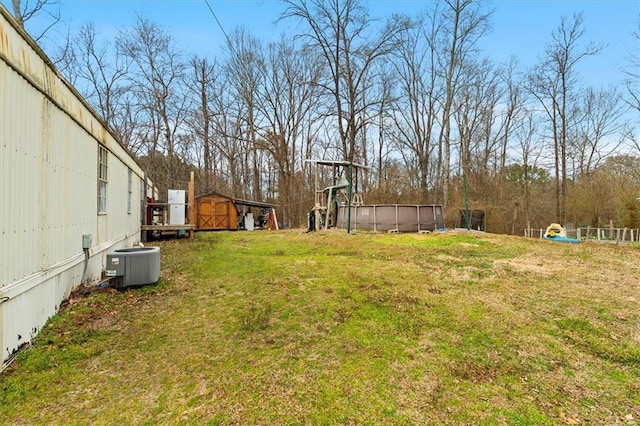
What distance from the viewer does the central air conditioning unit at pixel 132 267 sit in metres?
4.73

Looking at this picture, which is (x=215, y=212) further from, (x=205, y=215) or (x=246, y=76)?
(x=246, y=76)

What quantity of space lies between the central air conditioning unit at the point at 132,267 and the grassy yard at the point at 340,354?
20 centimetres

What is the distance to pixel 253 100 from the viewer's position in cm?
2489

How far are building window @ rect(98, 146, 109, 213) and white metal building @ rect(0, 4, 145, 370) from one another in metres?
0.32

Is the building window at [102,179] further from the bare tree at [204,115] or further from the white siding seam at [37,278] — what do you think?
the bare tree at [204,115]

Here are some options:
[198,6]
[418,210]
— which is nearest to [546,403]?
[198,6]

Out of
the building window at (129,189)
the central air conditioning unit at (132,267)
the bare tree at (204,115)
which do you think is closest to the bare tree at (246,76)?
the bare tree at (204,115)

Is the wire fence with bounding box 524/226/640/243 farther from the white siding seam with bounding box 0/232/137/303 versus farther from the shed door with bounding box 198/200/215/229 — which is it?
the white siding seam with bounding box 0/232/137/303

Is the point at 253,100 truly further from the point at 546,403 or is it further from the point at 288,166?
the point at 546,403

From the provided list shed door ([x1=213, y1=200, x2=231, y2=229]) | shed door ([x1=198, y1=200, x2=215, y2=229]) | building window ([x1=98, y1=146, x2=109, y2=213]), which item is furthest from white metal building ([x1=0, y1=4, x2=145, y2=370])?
shed door ([x1=213, y1=200, x2=231, y2=229])

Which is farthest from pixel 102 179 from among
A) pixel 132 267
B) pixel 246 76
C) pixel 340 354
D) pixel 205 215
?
pixel 246 76

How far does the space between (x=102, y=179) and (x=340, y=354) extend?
5.43 meters

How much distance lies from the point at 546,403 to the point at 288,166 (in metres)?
23.4

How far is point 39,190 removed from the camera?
10.6ft
